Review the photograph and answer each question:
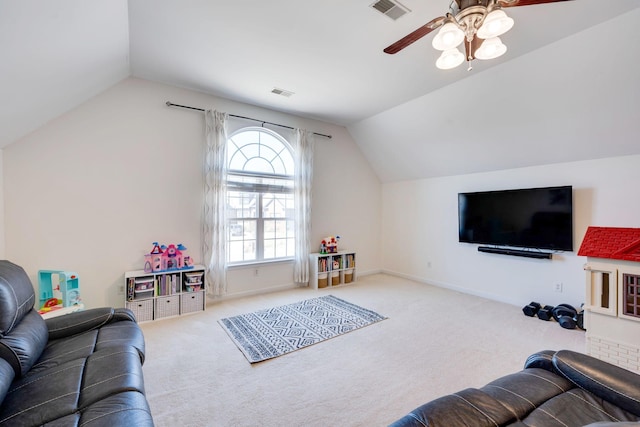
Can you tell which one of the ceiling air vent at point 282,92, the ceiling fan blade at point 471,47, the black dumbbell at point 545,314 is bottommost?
the black dumbbell at point 545,314

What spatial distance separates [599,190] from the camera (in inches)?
129

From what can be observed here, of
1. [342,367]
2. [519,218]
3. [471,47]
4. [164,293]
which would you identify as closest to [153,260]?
[164,293]

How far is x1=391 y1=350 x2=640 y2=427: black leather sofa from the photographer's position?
3.57ft

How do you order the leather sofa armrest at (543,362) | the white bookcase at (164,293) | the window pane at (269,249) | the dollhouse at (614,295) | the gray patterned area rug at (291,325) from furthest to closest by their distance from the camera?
Answer: the window pane at (269,249), the white bookcase at (164,293), the gray patterned area rug at (291,325), the dollhouse at (614,295), the leather sofa armrest at (543,362)

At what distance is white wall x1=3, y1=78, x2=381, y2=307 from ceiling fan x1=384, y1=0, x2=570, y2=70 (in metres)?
3.23

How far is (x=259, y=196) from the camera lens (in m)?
4.52

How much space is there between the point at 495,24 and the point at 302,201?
3.56 m

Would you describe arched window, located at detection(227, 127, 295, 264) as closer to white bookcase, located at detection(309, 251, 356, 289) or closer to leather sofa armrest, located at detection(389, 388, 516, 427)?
white bookcase, located at detection(309, 251, 356, 289)

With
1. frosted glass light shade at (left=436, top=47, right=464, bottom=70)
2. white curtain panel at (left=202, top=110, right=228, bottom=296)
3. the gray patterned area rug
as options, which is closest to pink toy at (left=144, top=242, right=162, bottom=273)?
white curtain panel at (left=202, top=110, right=228, bottom=296)

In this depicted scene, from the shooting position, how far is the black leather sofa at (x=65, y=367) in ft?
3.87

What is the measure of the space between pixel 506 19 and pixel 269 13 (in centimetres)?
175

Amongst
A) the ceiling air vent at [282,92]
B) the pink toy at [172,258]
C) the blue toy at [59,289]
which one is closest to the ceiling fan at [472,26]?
the ceiling air vent at [282,92]

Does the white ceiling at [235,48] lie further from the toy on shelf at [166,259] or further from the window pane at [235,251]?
the window pane at [235,251]

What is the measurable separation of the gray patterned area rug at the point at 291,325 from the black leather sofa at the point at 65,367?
1134mm
